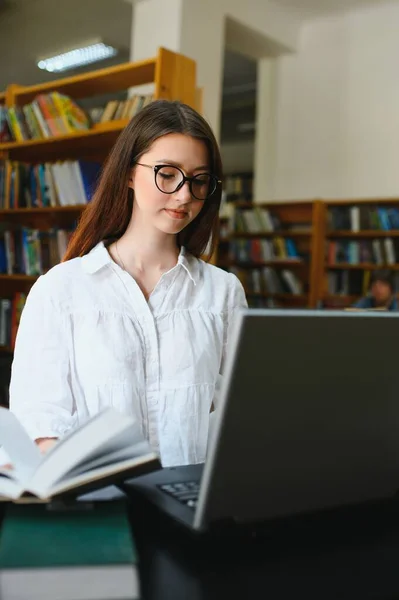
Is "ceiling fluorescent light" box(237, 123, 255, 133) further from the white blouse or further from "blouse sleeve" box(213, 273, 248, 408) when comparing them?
the white blouse

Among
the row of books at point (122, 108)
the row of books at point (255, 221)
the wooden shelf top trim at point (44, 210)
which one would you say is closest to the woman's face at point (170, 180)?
the row of books at point (122, 108)

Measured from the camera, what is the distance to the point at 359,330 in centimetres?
71

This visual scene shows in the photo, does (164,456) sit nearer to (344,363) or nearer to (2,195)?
(344,363)

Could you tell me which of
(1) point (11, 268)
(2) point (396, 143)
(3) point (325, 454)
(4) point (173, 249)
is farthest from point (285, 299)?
(3) point (325, 454)

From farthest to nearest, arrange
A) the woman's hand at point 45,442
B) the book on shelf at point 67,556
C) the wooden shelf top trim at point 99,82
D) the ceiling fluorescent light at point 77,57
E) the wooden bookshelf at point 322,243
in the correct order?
the ceiling fluorescent light at point 77,57, the wooden bookshelf at point 322,243, the wooden shelf top trim at point 99,82, the woman's hand at point 45,442, the book on shelf at point 67,556

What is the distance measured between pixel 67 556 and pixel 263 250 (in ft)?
19.9

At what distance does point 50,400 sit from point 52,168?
9.98 ft

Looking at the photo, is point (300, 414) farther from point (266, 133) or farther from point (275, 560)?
point (266, 133)

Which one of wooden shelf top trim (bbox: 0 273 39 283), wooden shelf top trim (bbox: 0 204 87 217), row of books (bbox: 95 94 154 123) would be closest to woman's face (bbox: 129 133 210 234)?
row of books (bbox: 95 94 154 123)

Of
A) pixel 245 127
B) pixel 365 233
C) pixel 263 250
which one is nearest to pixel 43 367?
pixel 365 233

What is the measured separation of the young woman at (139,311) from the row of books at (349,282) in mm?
4948

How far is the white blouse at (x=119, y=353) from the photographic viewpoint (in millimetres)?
1143

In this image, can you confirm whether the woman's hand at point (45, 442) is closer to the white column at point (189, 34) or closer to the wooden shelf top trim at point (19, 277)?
the wooden shelf top trim at point (19, 277)

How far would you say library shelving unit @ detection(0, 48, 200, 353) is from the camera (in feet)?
11.3
